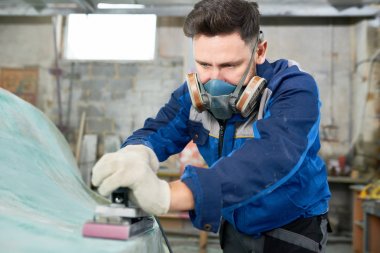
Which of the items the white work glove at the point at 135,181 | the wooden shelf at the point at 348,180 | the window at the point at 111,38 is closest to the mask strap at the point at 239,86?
the white work glove at the point at 135,181

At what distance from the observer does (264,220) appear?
134 centimetres

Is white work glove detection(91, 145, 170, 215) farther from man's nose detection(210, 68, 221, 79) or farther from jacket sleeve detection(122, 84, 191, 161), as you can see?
jacket sleeve detection(122, 84, 191, 161)

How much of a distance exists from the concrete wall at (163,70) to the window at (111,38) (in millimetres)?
134

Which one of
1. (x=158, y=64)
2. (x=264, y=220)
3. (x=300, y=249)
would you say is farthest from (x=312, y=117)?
(x=158, y=64)

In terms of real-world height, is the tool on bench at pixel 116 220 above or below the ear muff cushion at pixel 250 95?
below

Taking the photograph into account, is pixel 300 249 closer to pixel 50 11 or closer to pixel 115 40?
pixel 50 11

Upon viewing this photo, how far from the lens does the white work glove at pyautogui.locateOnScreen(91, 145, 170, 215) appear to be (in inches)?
34.3

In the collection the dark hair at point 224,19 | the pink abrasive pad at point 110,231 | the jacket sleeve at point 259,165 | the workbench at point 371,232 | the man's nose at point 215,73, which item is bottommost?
the workbench at point 371,232

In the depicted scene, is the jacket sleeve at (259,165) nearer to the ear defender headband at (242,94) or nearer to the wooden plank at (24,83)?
the ear defender headband at (242,94)

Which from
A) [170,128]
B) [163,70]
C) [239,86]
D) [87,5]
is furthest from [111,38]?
[239,86]

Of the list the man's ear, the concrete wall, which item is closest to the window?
the concrete wall

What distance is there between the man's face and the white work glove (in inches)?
18.8

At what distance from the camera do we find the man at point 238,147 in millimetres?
914

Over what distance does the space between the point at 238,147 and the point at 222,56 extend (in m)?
0.34
